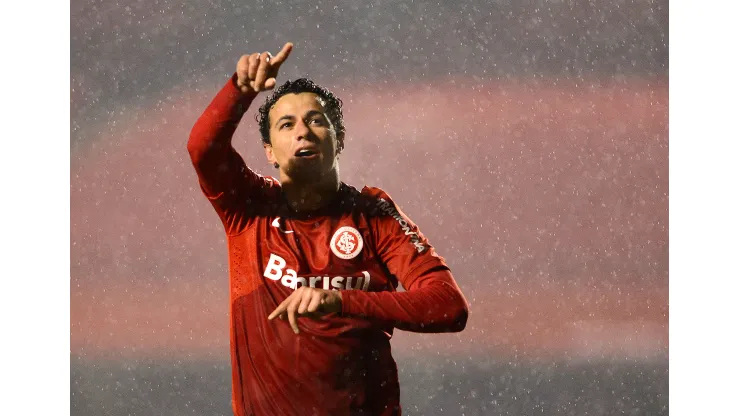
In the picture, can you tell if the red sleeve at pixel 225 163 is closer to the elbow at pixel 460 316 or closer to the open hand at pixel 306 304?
the open hand at pixel 306 304

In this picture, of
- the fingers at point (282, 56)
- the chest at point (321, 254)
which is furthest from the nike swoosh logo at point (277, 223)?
the fingers at point (282, 56)

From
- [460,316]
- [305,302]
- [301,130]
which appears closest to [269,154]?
[301,130]

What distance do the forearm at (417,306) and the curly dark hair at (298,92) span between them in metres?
0.34

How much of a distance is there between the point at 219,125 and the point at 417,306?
18.7 inches

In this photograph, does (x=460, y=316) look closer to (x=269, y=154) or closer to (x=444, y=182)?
(x=444, y=182)

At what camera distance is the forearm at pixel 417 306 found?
140 cm

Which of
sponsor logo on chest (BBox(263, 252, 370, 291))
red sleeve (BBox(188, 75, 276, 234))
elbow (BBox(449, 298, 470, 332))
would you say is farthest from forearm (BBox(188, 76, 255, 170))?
elbow (BBox(449, 298, 470, 332))

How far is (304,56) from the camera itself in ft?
5.39

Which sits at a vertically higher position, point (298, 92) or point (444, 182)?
point (298, 92)

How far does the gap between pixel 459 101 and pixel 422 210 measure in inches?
9.8

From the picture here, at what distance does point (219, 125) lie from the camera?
1378 millimetres
